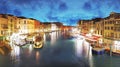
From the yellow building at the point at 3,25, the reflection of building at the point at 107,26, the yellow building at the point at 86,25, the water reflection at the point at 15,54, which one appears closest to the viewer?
the water reflection at the point at 15,54

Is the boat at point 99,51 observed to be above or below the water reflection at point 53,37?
below

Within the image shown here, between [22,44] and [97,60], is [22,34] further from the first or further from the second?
[97,60]

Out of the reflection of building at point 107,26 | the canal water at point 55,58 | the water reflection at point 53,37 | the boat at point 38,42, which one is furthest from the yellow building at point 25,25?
the reflection of building at point 107,26

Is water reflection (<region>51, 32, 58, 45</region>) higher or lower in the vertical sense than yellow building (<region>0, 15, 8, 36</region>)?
lower

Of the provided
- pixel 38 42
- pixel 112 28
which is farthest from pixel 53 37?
pixel 112 28

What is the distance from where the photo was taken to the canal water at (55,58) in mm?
8281

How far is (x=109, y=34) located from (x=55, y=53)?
1970 millimetres

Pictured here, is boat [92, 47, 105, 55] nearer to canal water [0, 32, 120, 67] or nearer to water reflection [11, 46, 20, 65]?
canal water [0, 32, 120, 67]

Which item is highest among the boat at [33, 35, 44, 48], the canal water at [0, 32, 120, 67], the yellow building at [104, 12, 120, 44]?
the yellow building at [104, 12, 120, 44]

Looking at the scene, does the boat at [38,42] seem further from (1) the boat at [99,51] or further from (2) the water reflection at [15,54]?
(1) the boat at [99,51]

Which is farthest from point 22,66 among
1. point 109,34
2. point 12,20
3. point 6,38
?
point 109,34

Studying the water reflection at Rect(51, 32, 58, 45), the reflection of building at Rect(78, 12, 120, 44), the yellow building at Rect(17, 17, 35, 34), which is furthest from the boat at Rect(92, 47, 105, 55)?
the yellow building at Rect(17, 17, 35, 34)

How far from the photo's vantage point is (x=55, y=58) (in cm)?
890

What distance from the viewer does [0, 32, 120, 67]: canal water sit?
27.2 feet
